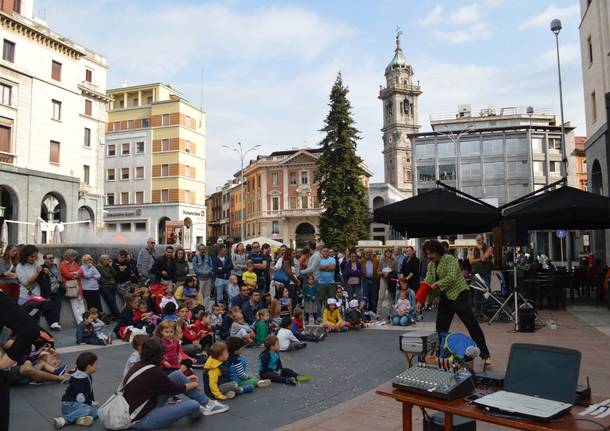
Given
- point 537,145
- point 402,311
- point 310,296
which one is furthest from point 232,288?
point 537,145

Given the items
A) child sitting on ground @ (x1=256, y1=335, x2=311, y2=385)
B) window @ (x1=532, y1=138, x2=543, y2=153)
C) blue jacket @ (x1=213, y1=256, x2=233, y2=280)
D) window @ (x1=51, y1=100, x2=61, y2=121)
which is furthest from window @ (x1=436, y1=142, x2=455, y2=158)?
child sitting on ground @ (x1=256, y1=335, x2=311, y2=385)

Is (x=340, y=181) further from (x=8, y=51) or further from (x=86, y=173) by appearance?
(x=8, y=51)

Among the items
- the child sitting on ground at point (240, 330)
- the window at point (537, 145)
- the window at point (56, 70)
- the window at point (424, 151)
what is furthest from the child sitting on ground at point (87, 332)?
the window at point (537, 145)

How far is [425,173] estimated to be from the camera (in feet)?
202

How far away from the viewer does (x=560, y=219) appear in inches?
522

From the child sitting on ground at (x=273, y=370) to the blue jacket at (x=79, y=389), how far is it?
96.4 inches

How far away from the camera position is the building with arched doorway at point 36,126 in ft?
97.9

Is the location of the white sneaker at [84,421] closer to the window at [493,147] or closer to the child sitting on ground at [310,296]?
the child sitting on ground at [310,296]

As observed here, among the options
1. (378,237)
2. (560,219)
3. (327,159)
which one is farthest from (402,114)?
(560,219)

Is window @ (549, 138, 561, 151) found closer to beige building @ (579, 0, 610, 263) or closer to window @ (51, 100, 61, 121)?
beige building @ (579, 0, 610, 263)

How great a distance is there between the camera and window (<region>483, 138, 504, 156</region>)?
5906 centimetres

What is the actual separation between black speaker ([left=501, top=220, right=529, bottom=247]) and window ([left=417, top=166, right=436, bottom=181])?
5126 centimetres

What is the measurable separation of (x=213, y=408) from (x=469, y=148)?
193ft

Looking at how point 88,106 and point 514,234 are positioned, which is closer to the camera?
point 514,234
